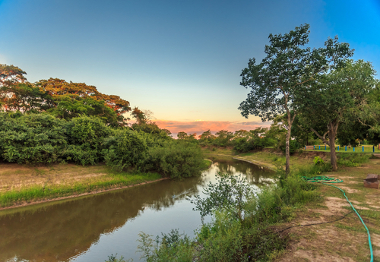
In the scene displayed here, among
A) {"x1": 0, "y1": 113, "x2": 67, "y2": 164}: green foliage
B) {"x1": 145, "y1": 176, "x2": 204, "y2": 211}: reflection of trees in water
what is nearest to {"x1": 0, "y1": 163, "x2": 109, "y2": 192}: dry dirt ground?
{"x1": 0, "y1": 113, "x2": 67, "y2": 164}: green foliage

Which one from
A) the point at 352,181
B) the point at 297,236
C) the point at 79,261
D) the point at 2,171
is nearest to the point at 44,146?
the point at 2,171

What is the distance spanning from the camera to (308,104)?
1128 centimetres

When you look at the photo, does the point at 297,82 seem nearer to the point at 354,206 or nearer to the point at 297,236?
the point at 354,206

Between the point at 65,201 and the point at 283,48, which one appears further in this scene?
the point at 65,201

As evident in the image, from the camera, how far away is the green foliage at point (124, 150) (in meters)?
18.8

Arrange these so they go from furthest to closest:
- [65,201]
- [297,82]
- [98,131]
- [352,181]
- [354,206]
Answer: [98,131]
[65,201]
[297,82]
[352,181]
[354,206]

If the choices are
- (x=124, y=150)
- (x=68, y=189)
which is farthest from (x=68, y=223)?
(x=124, y=150)

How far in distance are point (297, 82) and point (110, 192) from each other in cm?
1608

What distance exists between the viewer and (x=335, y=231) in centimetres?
488

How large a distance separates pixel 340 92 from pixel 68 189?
19.7 meters

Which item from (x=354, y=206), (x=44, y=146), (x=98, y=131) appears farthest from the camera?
(x=98, y=131)

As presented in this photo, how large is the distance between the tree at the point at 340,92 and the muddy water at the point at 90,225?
9864mm

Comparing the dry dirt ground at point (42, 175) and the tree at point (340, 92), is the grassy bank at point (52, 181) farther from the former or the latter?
the tree at point (340, 92)

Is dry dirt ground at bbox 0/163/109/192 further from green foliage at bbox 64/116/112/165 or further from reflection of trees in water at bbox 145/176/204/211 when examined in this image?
reflection of trees in water at bbox 145/176/204/211
